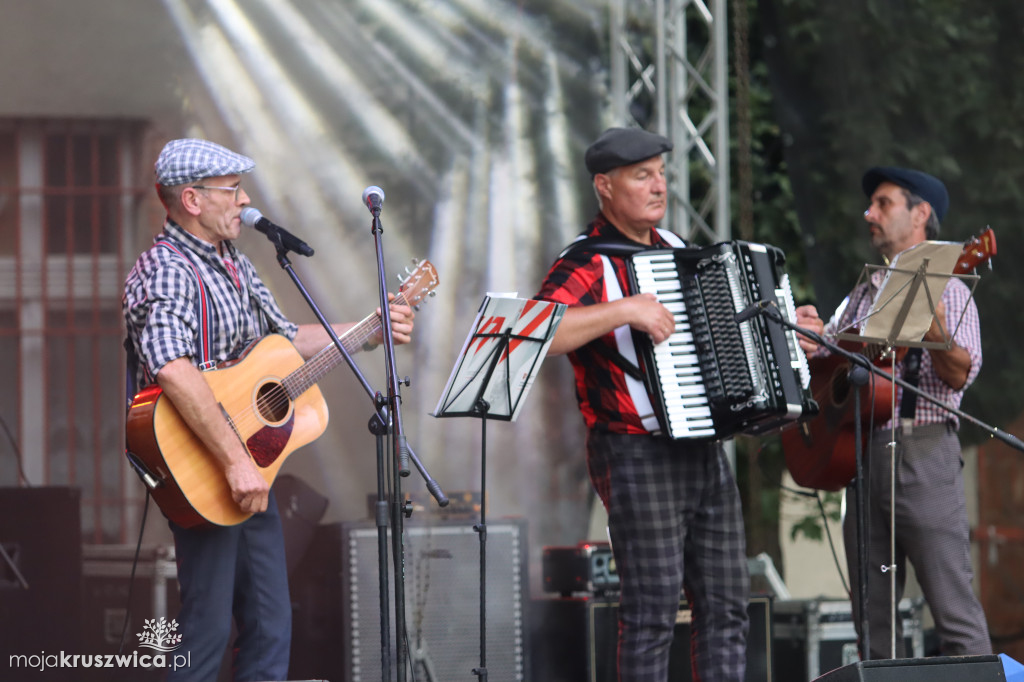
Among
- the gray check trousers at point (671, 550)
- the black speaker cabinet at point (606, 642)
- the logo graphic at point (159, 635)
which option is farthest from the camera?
the black speaker cabinet at point (606, 642)

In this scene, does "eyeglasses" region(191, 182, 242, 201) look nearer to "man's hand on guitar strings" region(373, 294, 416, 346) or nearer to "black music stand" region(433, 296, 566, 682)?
"man's hand on guitar strings" region(373, 294, 416, 346)

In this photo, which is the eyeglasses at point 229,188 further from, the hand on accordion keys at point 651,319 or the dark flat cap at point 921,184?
the dark flat cap at point 921,184

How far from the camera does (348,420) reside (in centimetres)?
488

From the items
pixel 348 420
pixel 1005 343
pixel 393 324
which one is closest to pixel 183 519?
pixel 393 324

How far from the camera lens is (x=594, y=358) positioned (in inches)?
145

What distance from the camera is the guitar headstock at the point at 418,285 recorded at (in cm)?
369

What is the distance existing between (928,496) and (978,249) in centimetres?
86

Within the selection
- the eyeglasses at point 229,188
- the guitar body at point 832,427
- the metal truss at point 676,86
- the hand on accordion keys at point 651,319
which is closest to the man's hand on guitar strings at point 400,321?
the eyeglasses at point 229,188

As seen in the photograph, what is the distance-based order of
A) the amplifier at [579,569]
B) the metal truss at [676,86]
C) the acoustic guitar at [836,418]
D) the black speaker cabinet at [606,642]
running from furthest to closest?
1. the metal truss at [676,86]
2. the amplifier at [579,569]
3. the black speaker cabinet at [606,642]
4. the acoustic guitar at [836,418]

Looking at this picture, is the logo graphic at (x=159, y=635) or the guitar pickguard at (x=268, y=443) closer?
the guitar pickguard at (x=268, y=443)

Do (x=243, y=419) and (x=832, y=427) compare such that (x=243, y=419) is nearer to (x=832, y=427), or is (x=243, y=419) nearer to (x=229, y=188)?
(x=229, y=188)

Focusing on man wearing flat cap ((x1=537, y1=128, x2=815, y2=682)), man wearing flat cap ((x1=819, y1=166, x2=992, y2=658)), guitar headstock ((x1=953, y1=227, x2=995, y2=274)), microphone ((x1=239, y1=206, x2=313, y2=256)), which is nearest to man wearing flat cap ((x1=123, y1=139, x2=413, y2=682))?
microphone ((x1=239, y1=206, x2=313, y2=256))

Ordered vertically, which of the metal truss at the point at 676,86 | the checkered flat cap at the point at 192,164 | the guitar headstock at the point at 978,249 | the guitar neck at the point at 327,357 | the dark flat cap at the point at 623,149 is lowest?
the guitar neck at the point at 327,357

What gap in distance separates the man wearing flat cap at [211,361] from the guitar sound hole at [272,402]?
0.48 feet
